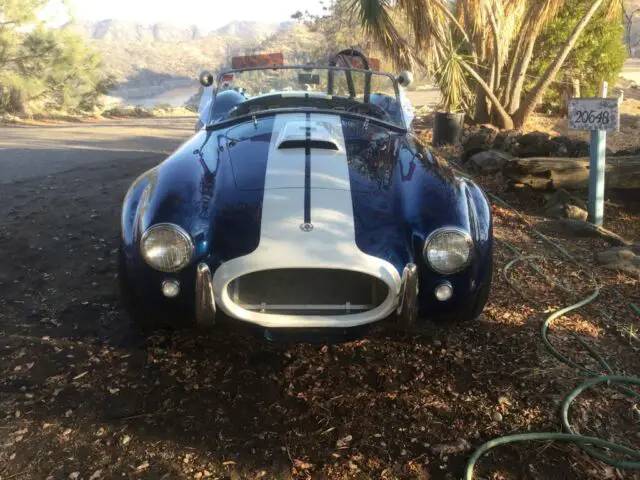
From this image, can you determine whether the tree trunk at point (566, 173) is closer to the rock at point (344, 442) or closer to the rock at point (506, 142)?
the rock at point (506, 142)

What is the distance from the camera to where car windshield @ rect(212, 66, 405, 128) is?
390cm

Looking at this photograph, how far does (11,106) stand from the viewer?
65.9 ft

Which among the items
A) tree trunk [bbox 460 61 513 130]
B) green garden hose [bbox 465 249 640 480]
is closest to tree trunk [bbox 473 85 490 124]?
tree trunk [bbox 460 61 513 130]

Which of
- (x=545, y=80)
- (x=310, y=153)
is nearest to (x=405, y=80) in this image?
(x=310, y=153)

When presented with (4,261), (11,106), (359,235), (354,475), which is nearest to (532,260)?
(359,235)

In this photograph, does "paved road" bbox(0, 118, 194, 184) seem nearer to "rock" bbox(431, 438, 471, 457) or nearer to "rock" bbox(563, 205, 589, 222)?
"rock" bbox(563, 205, 589, 222)

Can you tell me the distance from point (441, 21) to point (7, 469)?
25.6 feet

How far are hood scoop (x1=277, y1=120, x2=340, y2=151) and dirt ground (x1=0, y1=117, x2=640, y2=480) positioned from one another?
1059 millimetres

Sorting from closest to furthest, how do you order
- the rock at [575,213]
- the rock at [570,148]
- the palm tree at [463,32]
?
the rock at [575,213] → the rock at [570,148] → the palm tree at [463,32]

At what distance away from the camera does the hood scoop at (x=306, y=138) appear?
117 inches

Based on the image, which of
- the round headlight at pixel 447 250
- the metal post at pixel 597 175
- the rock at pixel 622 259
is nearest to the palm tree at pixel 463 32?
the metal post at pixel 597 175

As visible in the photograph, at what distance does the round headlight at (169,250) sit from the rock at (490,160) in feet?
14.9

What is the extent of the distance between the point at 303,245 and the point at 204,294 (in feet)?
1.44

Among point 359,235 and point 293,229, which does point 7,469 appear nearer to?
point 293,229
